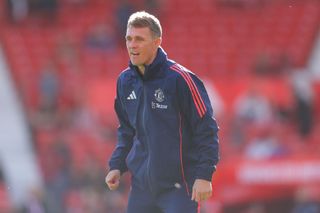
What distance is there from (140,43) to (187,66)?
1256 centimetres

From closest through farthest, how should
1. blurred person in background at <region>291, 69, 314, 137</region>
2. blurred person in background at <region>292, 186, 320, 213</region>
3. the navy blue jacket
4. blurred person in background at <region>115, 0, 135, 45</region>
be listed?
the navy blue jacket, blurred person in background at <region>292, 186, 320, 213</region>, blurred person in background at <region>291, 69, 314, 137</region>, blurred person in background at <region>115, 0, 135, 45</region>

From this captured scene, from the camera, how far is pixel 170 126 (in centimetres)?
626

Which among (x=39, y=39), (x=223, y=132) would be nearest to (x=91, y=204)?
(x=223, y=132)

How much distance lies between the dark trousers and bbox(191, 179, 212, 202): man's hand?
0.52 feet

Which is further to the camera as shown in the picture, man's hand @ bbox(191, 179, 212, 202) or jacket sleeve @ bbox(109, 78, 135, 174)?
jacket sleeve @ bbox(109, 78, 135, 174)

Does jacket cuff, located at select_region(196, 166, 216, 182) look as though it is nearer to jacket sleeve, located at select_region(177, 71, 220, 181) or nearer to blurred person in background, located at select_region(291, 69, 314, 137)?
jacket sleeve, located at select_region(177, 71, 220, 181)

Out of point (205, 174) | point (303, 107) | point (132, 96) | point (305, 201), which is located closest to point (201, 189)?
point (205, 174)

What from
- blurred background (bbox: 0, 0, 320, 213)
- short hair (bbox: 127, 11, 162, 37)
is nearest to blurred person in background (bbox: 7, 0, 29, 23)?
blurred background (bbox: 0, 0, 320, 213)

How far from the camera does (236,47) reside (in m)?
19.7

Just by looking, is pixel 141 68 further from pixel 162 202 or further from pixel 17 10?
pixel 17 10

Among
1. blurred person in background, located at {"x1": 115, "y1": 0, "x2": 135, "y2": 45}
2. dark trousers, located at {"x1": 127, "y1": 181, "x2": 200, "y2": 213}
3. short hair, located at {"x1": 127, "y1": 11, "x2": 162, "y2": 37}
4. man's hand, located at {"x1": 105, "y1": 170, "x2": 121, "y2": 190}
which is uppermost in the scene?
short hair, located at {"x1": 127, "y1": 11, "x2": 162, "y2": 37}

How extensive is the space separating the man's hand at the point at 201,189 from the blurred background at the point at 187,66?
24.7ft

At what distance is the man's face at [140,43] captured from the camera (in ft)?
20.2

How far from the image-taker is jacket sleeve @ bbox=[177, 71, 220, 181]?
6.16 m
